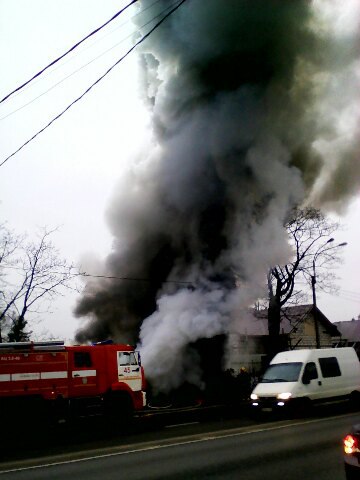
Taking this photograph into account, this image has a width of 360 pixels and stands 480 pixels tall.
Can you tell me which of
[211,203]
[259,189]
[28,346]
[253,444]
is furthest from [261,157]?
[253,444]

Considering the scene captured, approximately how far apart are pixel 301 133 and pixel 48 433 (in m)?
17.4

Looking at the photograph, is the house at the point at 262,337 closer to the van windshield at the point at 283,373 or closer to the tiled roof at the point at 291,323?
the tiled roof at the point at 291,323

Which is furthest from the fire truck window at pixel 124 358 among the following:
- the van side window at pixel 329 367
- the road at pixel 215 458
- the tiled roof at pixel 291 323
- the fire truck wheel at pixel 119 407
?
the tiled roof at pixel 291 323

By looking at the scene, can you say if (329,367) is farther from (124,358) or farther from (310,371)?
(124,358)

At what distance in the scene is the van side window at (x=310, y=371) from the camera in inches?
559

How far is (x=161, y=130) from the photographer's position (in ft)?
94.3

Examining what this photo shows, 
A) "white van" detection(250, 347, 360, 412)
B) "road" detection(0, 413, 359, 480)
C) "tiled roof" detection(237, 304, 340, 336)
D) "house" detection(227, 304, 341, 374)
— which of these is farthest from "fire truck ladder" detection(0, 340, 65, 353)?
"tiled roof" detection(237, 304, 340, 336)

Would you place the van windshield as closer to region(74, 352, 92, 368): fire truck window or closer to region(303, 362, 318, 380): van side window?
region(303, 362, 318, 380): van side window

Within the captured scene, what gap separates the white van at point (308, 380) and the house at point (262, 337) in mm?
7124

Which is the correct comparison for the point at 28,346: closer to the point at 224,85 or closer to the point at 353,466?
the point at 353,466

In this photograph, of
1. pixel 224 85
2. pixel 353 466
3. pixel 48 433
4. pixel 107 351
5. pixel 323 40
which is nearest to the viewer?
pixel 353 466

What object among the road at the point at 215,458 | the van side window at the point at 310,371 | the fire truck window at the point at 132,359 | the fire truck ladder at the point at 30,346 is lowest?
the road at the point at 215,458

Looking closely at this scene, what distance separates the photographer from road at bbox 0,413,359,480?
7.03 meters

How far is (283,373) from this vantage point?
1443 centimetres
